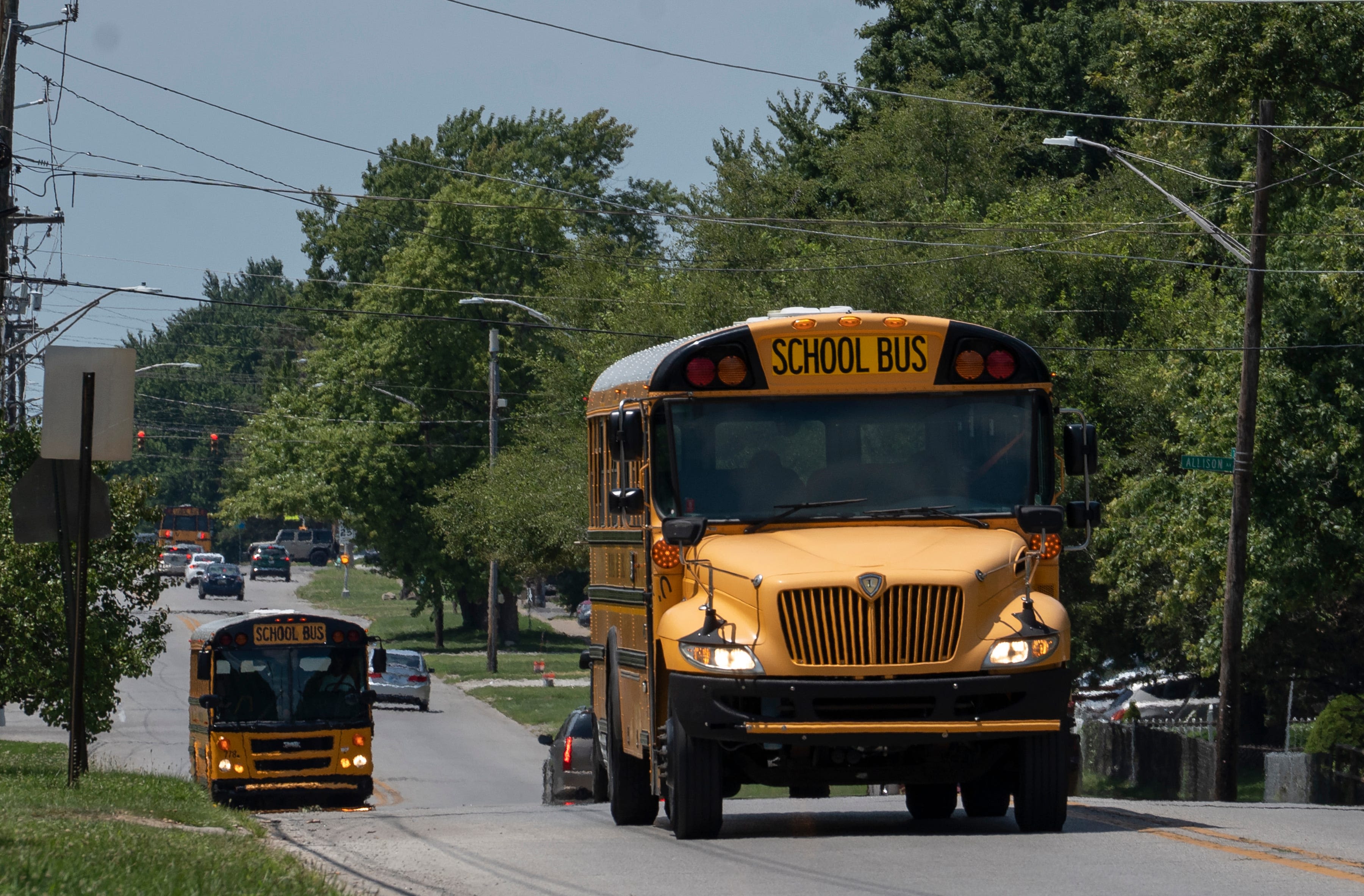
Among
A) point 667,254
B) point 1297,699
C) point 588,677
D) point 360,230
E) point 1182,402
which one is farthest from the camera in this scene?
point 360,230

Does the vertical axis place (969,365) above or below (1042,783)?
above

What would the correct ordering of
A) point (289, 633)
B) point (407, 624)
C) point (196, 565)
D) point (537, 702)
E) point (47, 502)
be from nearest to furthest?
point (47, 502), point (289, 633), point (537, 702), point (407, 624), point (196, 565)

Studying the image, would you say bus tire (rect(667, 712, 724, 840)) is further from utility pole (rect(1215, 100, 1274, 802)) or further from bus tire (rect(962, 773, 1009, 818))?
utility pole (rect(1215, 100, 1274, 802))

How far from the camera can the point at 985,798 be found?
485 inches

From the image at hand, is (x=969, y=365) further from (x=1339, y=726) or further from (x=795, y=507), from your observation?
(x=1339, y=726)

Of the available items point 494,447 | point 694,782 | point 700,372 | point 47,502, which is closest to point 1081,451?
point 700,372

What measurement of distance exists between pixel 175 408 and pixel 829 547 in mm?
150831

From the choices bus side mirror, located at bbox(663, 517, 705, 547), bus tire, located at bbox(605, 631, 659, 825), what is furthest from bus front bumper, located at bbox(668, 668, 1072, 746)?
bus tire, located at bbox(605, 631, 659, 825)

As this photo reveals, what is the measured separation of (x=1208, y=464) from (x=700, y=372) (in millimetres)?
14210

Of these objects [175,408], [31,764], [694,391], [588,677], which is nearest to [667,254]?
[588,677]

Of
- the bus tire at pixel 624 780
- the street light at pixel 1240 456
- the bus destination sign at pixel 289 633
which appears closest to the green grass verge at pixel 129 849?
the bus tire at pixel 624 780

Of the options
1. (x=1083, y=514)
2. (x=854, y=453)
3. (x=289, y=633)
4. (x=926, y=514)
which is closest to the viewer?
(x=926, y=514)

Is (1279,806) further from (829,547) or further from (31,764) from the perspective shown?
(31,764)

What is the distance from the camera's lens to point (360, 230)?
3110 inches
